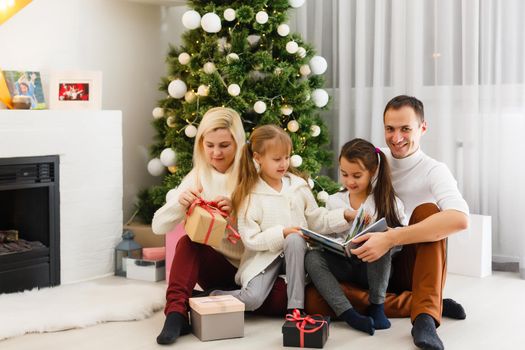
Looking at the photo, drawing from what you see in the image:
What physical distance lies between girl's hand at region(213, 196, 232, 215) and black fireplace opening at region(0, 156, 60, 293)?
973mm

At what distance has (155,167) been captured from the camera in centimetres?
388

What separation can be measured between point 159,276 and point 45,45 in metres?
1.28

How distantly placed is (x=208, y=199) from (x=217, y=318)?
0.52m

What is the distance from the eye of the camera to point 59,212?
3.28 m

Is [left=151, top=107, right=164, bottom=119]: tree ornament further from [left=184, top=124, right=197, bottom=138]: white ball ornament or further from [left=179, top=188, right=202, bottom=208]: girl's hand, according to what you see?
[left=179, top=188, right=202, bottom=208]: girl's hand

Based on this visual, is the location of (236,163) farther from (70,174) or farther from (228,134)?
(70,174)

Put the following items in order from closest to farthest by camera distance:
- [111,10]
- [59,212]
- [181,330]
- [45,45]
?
1. [181,330]
2. [59,212]
3. [45,45]
4. [111,10]

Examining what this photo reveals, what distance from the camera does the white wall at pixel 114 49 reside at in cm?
345

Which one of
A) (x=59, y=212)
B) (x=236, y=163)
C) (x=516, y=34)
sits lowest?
(x=59, y=212)

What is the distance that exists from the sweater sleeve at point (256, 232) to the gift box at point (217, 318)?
0.80 feet

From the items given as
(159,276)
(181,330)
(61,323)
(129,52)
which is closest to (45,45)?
(129,52)

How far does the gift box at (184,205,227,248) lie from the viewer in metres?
2.50

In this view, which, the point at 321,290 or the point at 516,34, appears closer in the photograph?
the point at 321,290

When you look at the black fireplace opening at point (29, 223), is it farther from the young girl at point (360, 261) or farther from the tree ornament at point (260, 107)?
the young girl at point (360, 261)
